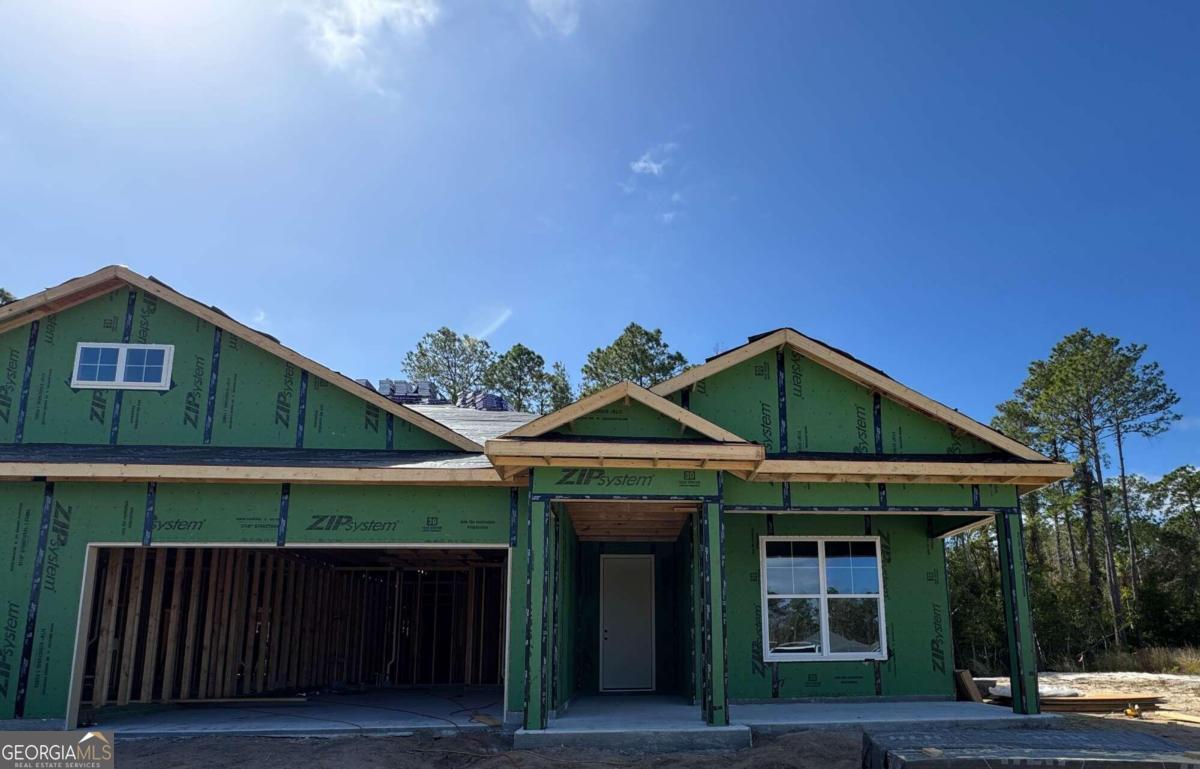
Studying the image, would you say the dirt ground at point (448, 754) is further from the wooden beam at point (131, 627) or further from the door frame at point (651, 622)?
the door frame at point (651, 622)

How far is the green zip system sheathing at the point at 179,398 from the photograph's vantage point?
34.9 feet

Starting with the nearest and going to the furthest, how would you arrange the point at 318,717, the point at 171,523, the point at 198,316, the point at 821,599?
the point at 171,523
the point at 318,717
the point at 198,316
the point at 821,599

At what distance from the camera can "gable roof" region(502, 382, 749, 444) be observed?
9.01 meters

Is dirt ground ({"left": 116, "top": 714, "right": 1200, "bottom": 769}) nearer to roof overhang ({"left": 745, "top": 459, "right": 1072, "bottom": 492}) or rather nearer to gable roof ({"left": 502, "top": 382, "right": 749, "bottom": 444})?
roof overhang ({"left": 745, "top": 459, "right": 1072, "bottom": 492})

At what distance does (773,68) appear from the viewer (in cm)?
1402

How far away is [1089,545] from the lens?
31234 mm

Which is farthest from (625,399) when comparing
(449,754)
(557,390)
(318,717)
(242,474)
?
(557,390)

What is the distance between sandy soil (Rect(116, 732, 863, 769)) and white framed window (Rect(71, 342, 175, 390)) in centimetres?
452

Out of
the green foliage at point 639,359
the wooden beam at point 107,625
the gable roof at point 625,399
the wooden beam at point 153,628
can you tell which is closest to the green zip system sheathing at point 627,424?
the gable roof at point 625,399

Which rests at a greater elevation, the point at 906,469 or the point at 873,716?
the point at 906,469

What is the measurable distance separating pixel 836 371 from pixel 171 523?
855 cm

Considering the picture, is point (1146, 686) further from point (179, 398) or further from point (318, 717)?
point (179, 398)

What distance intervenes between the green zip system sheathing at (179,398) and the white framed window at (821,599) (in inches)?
198

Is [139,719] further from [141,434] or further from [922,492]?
[922,492]
